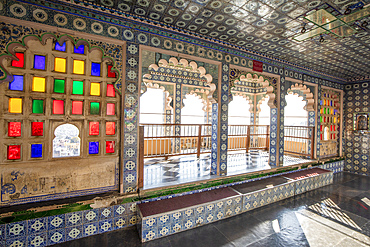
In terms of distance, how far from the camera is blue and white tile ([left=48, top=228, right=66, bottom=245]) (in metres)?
2.89

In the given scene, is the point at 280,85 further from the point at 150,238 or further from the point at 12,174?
the point at 12,174

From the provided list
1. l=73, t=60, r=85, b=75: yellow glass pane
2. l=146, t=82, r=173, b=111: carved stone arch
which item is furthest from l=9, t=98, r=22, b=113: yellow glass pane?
l=146, t=82, r=173, b=111: carved stone arch

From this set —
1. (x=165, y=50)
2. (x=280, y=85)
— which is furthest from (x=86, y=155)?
(x=280, y=85)

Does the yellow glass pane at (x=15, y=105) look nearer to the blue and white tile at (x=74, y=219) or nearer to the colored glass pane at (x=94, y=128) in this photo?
the colored glass pane at (x=94, y=128)

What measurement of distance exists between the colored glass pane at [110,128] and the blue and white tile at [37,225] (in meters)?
1.65

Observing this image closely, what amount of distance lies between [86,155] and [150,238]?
1.85m

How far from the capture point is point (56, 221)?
9.61 ft

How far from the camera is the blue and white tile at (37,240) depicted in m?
2.80

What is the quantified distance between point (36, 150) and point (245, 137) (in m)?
8.34

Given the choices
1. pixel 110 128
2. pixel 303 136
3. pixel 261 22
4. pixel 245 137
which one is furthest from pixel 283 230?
pixel 245 137

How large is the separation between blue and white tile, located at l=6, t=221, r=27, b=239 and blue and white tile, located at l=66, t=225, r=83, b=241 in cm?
58

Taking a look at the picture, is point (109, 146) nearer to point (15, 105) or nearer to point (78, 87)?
point (78, 87)

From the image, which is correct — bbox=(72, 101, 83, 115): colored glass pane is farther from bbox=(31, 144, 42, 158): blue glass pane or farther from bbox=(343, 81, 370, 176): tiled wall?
bbox=(343, 81, 370, 176): tiled wall

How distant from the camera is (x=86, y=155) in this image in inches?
Answer: 133
